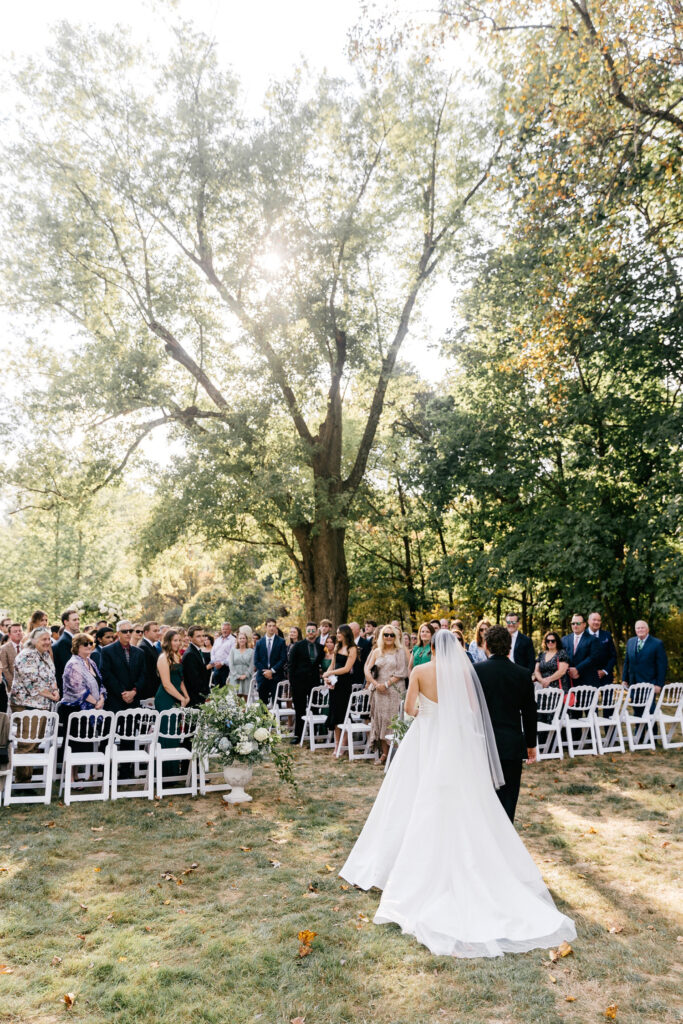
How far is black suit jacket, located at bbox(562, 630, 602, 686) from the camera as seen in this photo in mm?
11252

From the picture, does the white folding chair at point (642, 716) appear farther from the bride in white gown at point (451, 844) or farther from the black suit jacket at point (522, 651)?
the bride in white gown at point (451, 844)

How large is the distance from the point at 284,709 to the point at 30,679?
5745 millimetres

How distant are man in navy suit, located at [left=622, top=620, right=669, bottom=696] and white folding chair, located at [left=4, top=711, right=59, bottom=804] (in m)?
8.60

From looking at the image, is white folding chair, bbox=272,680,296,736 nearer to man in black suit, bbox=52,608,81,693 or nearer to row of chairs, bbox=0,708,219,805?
row of chairs, bbox=0,708,219,805

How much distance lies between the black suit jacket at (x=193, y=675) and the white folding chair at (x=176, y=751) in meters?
0.45

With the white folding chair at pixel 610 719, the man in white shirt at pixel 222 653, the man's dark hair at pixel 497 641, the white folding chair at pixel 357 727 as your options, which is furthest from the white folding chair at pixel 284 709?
the man's dark hair at pixel 497 641

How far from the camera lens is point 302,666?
12.3m

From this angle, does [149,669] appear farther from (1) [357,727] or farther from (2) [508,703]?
(2) [508,703]

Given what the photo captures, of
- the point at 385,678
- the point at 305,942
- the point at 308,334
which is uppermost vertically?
the point at 308,334

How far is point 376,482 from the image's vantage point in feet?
88.9

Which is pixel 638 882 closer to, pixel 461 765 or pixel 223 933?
pixel 461 765

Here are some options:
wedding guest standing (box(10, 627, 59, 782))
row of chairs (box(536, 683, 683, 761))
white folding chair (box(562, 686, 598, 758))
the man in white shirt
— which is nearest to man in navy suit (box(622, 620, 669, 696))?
row of chairs (box(536, 683, 683, 761))

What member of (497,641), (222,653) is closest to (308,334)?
(222,653)

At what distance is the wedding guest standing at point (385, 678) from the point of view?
10.2 m
